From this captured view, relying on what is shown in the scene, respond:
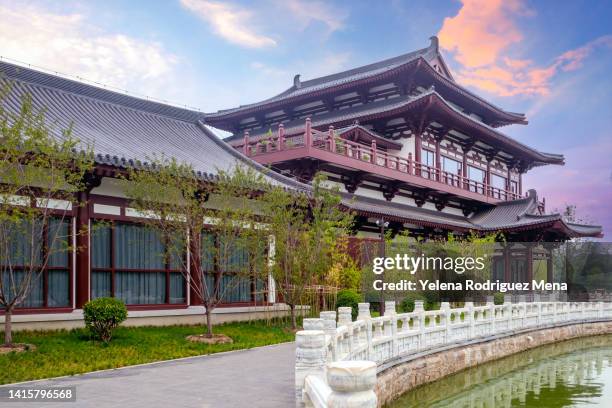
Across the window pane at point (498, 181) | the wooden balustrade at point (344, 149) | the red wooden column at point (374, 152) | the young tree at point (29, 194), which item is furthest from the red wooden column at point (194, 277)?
the window pane at point (498, 181)

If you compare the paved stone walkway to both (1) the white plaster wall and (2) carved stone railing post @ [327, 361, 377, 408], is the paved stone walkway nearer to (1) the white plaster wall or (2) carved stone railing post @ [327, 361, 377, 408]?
(2) carved stone railing post @ [327, 361, 377, 408]

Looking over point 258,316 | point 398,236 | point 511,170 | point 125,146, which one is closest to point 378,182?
point 398,236

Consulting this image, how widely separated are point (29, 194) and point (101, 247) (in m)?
2.25

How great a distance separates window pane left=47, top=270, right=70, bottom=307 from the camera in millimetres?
14086

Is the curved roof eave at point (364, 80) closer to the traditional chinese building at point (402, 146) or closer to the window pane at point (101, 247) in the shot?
the traditional chinese building at point (402, 146)

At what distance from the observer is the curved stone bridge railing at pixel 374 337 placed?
4.29m

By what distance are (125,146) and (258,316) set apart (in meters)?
5.86

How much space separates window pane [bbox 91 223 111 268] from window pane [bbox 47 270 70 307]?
71 centimetres

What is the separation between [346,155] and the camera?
2403cm

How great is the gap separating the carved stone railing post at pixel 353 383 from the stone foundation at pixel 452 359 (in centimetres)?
651

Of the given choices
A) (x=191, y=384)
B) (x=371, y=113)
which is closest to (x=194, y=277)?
(x=191, y=384)

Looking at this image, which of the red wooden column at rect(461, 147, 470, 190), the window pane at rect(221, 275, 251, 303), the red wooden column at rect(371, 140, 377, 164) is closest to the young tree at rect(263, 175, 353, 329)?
the window pane at rect(221, 275, 251, 303)

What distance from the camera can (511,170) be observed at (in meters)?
39.3

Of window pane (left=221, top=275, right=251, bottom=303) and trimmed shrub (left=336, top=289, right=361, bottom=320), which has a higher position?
window pane (left=221, top=275, right=251, bottom=303)
